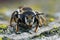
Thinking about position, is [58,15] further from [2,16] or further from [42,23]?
[2,16]

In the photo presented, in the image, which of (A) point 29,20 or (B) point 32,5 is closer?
(A) point 29,20

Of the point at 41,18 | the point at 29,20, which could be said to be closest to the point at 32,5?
the point at 41,18

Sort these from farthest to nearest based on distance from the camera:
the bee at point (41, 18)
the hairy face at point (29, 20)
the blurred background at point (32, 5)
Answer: the blurred background at point (32, 5) < the bee at point (41, 18) < the hairy face at point (29, 20)

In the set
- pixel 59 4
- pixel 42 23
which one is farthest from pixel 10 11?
pixel 59 4

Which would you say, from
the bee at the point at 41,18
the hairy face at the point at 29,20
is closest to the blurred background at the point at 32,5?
the bee at the point at 41,18

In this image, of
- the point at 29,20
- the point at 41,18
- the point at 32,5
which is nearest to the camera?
the point at 29,20

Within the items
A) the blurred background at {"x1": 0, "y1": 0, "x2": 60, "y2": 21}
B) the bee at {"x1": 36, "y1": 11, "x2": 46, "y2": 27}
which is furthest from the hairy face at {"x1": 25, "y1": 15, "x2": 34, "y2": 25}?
the blurred background at {"x1": 0, "y1": 0, "x2": 60, "y2": 21}

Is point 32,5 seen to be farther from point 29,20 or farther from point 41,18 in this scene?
point 29,20

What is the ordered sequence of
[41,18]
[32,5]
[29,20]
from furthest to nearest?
1. [32,5]
2. [41,18]
3. [29,20]

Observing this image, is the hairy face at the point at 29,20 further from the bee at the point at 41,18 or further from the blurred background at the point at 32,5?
the blurred background at the point at 32,5
